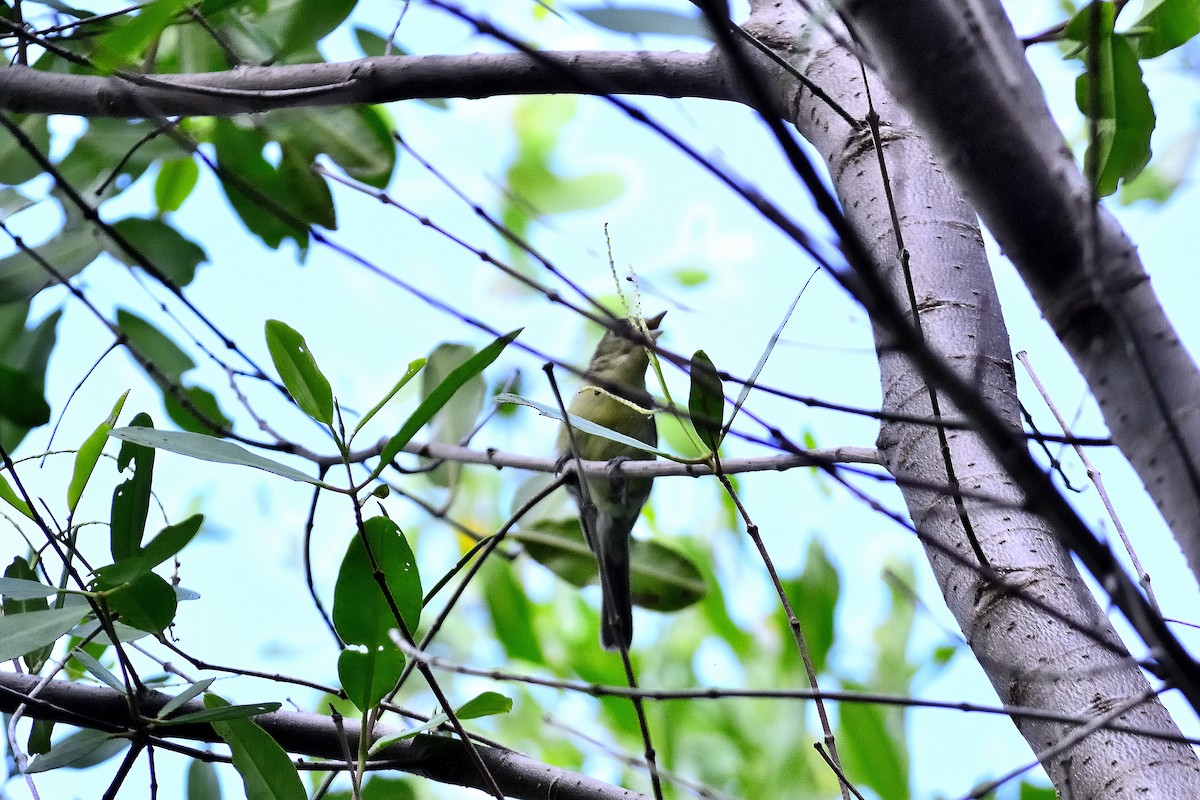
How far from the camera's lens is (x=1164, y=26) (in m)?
1.25

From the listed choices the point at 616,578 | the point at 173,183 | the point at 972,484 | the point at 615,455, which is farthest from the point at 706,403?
the point at 615,455

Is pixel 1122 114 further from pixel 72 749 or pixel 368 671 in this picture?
pixel 72 749

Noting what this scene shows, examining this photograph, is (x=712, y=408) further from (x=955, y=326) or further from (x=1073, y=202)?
(x=1073, y=202)

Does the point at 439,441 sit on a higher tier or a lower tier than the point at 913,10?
higher

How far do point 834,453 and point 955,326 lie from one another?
1.04ft

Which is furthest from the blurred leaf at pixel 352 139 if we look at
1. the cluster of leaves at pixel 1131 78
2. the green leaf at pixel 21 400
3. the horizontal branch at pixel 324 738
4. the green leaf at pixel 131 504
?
the cluster of leaves at pixel 1131 78

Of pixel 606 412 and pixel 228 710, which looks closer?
pixel 228 710

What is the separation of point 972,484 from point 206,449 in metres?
0.76

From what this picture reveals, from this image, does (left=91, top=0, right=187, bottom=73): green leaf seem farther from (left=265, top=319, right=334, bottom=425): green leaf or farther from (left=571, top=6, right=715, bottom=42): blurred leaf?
(left=571, top=6, right=715, bottom=42): blurred leaf

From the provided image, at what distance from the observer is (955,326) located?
1.08 m

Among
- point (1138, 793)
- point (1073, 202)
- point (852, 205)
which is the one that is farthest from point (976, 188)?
point (852, 205)

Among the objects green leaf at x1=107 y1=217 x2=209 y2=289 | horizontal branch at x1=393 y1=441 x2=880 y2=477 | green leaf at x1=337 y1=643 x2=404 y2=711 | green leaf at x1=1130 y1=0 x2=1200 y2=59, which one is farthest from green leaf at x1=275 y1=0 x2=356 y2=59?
green leaf at x1=1130 y1=0 x2=1200 y2=59

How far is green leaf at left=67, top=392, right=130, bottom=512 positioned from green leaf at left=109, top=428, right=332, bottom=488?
0.16 meters

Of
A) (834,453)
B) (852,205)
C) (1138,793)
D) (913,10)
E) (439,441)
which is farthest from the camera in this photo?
(439,441)
